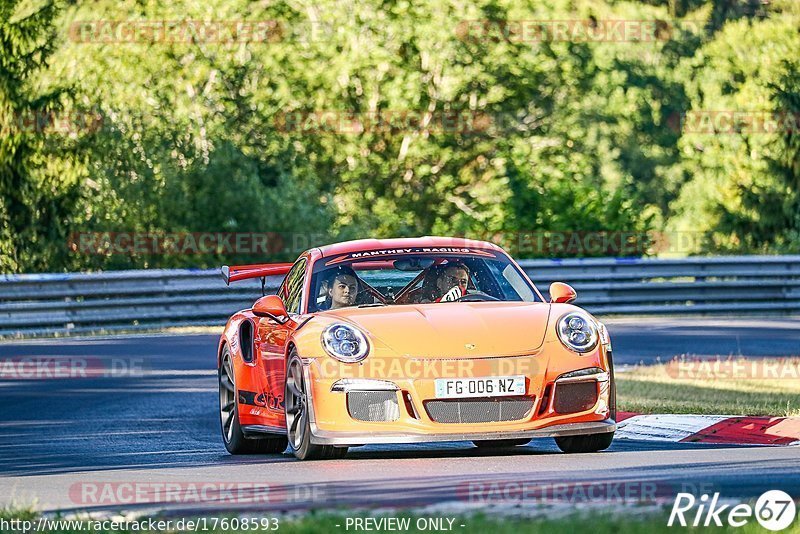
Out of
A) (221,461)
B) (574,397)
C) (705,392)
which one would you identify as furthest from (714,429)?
(221,461)

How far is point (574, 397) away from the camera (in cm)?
995

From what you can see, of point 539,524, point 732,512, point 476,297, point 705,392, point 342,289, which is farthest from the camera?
point 705,392

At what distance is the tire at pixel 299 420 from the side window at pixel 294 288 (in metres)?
0.76

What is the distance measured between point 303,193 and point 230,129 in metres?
4.52

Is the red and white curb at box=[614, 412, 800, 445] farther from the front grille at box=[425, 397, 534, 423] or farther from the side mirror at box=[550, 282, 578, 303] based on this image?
the front grille at box=[425, 397, 534, 423]

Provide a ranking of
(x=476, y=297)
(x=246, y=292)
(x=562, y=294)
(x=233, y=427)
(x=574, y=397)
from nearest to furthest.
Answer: (x=574, y=397), (x=562, y=294), (x=476, y=297), (x=233, y=427), (x=246, y=292)

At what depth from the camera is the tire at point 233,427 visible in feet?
38.3

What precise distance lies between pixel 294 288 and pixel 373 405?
205 cm

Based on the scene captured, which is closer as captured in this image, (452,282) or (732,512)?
(732,512)

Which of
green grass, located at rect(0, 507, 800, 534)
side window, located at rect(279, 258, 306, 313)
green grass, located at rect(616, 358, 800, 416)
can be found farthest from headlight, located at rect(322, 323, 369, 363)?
green grass, located at rect(616, 358, 800, 416)

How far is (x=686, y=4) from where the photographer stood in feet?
228

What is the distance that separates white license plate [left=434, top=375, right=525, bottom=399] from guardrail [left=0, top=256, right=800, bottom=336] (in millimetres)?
15287

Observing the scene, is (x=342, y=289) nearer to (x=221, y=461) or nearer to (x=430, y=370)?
(x=221, y=461)

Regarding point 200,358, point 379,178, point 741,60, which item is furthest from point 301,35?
point 200,358
